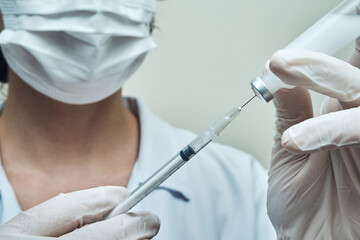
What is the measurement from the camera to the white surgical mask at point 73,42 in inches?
34.5

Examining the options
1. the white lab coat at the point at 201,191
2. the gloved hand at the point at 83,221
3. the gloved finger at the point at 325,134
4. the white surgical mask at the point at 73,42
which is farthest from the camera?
the white lab coat at the point at 201,191

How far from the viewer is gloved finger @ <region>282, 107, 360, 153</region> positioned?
2.03 feet

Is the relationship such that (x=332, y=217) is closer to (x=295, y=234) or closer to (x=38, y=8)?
(x=295, y=234)

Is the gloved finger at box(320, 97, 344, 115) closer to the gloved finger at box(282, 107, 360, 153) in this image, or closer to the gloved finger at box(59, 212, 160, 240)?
the gloved finger at box(282, 107, 360, 153)

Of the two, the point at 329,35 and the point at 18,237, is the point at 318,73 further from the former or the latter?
the point at 18,237

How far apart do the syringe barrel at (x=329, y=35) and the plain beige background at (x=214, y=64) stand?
0.37 metres

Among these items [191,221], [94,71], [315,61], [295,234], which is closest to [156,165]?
[191,221]

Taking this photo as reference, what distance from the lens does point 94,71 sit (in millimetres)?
914

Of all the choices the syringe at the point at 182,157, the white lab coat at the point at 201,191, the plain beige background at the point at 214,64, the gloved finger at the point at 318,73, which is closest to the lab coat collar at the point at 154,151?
the white lab coat at the point at 201,191

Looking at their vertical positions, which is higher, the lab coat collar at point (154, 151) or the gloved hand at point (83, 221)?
the gloved hand at point (83, 221)

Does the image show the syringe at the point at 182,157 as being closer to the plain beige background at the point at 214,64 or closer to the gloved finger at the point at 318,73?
the gloved finger at the point at 318,73

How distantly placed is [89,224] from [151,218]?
108 millimetres

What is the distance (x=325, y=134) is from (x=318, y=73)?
0.30 feet

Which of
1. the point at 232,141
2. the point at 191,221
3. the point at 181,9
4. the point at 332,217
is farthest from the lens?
the point at 232,141
